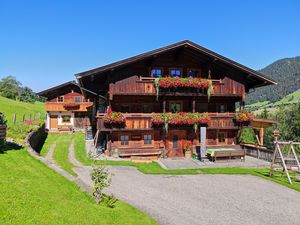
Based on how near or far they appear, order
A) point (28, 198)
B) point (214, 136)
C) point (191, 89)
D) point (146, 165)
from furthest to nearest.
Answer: point (214, 136)
point (191, 89)
point (146, 165)
point (28, 198)

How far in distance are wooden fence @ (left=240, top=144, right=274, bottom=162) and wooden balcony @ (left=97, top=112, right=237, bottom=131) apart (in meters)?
2.82

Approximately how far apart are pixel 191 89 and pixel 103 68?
8.10 meters

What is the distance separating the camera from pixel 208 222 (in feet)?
32.9

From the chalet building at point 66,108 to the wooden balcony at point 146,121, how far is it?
724 inches

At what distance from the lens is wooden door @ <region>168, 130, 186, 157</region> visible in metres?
24.9

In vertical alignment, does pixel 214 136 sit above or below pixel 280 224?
above

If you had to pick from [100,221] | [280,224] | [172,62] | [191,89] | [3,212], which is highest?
[172,62]

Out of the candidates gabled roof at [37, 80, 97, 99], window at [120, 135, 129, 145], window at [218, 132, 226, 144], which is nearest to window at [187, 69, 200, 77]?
window at [218, 132, 226, 144]

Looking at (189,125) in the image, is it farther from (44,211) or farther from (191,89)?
(44,211)

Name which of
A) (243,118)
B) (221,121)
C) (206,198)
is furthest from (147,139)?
(206,198)

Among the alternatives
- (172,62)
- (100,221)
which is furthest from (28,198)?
(172,62)

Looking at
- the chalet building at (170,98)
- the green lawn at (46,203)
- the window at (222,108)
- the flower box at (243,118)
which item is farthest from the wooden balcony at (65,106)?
the green lawn at (46,203)

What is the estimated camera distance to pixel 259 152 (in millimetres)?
24250

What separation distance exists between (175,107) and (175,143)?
11.5 ft
